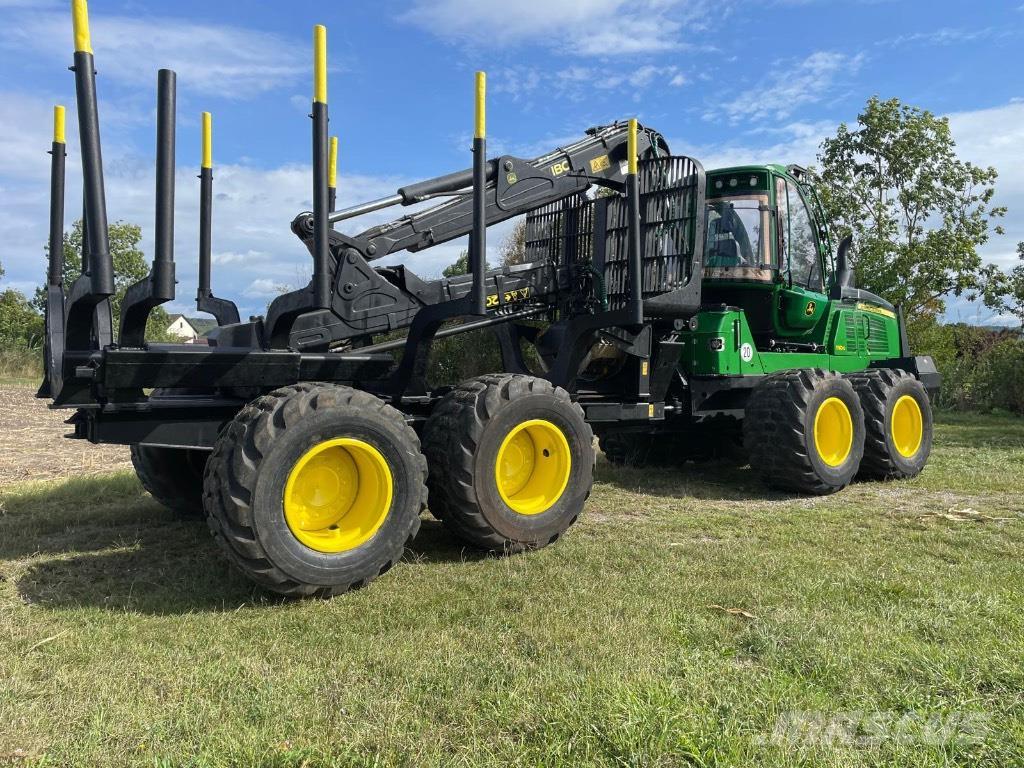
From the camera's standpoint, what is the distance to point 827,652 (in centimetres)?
333

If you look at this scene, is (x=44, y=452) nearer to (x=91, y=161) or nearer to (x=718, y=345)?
(x=91, y=161)

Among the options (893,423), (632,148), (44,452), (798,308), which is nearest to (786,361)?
(798,308)

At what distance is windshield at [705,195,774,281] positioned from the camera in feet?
25.9

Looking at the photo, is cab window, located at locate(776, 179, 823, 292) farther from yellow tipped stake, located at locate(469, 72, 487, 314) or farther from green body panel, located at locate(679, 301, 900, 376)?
yellow tipped stake, located at locate(469, 72, 487, 314)

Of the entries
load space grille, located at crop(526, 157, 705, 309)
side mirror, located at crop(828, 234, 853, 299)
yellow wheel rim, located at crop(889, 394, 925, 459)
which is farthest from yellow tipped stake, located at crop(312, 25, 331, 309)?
yellow wheel rim, located at crop(889, 394, 925, 459)

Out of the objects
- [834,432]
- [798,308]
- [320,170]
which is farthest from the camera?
[798,308]

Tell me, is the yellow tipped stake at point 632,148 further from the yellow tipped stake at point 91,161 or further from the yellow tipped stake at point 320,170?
the yellow tipped stake at point 91,161

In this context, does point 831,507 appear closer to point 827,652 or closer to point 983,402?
point 827,652

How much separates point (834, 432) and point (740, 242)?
201 cm

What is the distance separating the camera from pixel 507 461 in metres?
5.39

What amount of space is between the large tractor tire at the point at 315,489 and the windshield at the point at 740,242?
A: 4.46 metres

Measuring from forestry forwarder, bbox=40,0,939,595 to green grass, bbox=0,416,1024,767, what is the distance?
0.47m

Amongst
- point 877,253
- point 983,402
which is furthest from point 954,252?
point 983,402

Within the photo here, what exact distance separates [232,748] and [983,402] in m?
19.8
